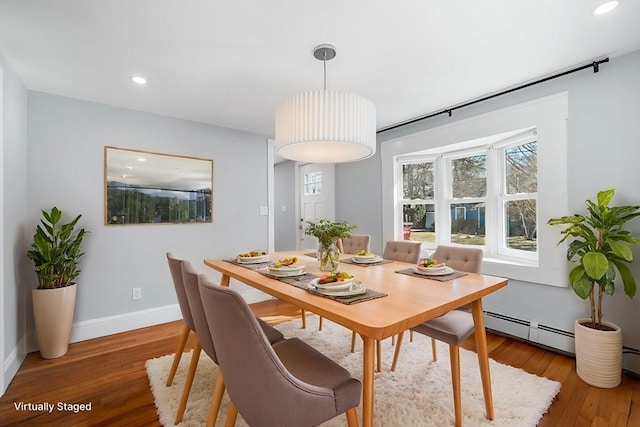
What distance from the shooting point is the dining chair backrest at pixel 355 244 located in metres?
2.92

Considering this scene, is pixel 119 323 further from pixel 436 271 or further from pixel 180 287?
pixel 436 271

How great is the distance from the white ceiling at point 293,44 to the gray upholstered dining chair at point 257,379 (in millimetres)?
1554

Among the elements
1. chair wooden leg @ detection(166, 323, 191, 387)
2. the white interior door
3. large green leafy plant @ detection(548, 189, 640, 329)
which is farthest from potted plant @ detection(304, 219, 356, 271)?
the white interior door

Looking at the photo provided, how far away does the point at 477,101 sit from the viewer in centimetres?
289

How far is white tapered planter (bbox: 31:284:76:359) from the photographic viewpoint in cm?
229

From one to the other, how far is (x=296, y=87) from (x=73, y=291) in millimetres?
2553

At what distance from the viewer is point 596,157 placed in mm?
2225

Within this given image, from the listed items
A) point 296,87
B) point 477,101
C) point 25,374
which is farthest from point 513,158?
point 25,374

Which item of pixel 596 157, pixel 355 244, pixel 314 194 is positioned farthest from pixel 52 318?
pixel 596 157

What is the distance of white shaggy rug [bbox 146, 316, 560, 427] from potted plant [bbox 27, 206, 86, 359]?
0.81 m

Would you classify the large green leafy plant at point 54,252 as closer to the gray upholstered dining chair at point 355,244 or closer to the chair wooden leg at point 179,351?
the chair wooden leg at point 179,351

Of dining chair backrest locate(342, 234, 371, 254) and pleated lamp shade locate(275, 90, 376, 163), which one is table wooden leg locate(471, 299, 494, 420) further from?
dining chair backrest locate(342, 234, 371, 254)

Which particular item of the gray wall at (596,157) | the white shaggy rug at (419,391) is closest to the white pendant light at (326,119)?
the white shaggy rug at (419,391)

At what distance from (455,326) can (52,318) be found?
9.82ft
